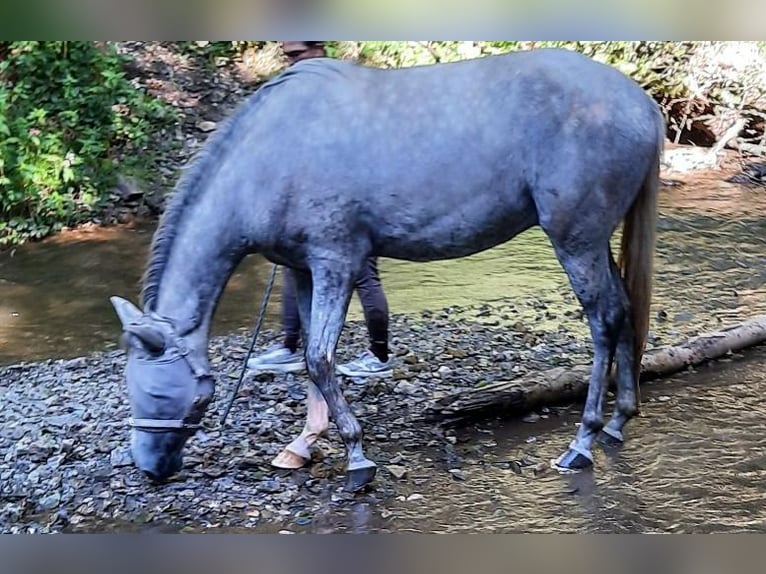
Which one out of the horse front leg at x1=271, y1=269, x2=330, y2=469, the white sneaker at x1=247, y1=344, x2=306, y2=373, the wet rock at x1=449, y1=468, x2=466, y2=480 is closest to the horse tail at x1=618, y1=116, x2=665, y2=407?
the wet rock at x1=449, y1=468, x2=466, y2=480

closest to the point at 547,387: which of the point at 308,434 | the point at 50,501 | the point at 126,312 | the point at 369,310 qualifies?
the point at 369,310

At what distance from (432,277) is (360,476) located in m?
0.66

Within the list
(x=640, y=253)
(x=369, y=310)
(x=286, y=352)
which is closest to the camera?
(x=640, y=253)

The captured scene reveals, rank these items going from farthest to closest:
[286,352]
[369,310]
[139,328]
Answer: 1. [286,352]
2. [369,310]
3. [139,328]

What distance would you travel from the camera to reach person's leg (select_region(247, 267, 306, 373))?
7.74 feet

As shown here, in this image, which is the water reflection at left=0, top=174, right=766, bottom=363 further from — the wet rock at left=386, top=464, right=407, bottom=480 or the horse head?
the wet rock at left=386, top=464, right=407, bottom=480

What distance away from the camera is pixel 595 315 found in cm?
204

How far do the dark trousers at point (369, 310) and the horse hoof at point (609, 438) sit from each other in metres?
0.66

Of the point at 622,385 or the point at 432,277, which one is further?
the point at 432,277

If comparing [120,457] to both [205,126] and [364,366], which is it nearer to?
[364,366]

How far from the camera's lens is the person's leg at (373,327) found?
2.27 metres

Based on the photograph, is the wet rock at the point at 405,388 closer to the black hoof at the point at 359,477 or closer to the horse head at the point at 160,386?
the black hoof at the point at 359,477

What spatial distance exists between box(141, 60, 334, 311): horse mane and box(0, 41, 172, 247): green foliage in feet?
1.38
